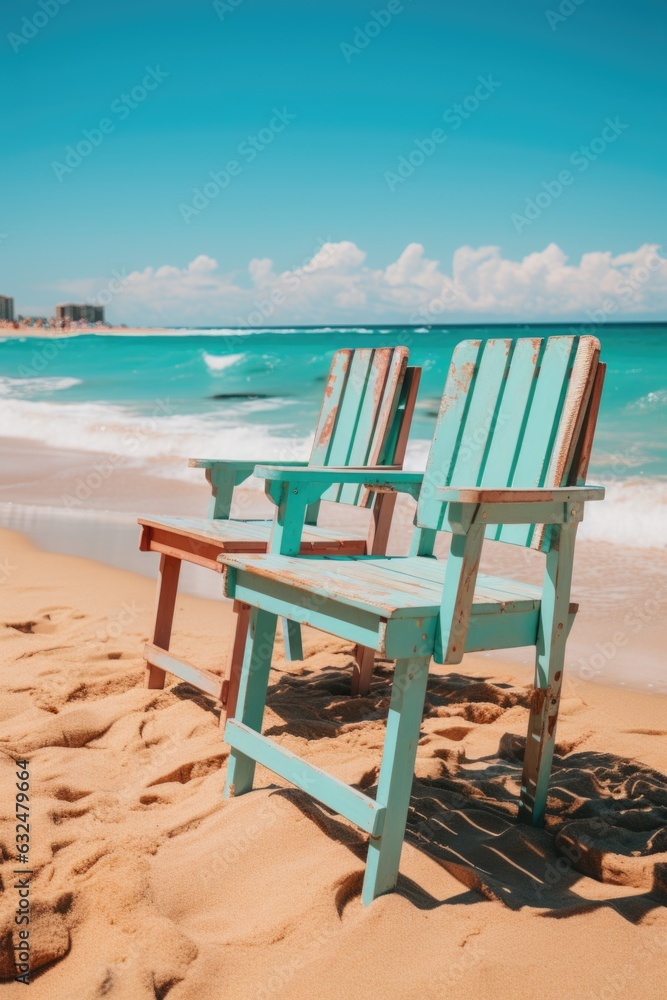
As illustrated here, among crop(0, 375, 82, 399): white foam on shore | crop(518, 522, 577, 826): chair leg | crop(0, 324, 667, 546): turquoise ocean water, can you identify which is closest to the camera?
crop(518, 522, 577, 826): chair leg

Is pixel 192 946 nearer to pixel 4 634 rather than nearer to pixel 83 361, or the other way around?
pixel 4 634

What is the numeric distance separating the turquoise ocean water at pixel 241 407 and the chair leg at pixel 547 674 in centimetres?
439

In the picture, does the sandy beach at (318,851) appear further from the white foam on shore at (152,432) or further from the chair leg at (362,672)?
the white foam on shore at (152,432)

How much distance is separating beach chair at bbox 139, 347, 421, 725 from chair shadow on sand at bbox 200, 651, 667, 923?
15.7 inches

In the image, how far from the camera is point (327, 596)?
2002 mm

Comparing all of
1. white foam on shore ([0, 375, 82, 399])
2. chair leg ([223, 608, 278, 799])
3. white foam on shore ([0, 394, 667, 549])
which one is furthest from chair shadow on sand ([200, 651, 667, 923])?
white foam on shore ([0, 375, 82, 399])

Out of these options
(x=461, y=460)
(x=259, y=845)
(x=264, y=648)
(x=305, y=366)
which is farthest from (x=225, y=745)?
(x=305, y=366)

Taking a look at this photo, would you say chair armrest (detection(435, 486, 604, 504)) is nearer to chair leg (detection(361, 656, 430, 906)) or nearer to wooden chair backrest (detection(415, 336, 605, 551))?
wooden chair backrest (detection(415, 336, 605, 551))

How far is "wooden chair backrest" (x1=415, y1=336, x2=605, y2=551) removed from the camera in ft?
8.00

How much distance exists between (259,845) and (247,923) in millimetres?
270

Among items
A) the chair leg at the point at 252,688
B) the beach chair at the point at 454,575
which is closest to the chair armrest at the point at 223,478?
the beach chair at the point at 454,575

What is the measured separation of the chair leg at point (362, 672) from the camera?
335 centimetres

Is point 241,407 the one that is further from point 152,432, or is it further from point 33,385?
point 33,385

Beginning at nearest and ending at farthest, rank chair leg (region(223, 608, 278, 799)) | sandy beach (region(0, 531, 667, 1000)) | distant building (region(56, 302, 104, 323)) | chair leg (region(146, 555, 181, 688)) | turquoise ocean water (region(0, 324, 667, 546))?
1. sandy beach (region(0, 531, 667, 1000))
2. chair leg (region(223, 608, 278, 799))
3. chair leg (region(146, 555, 181, 688))
4. turquoise ocean water (region(0, 324, 667, 546))
5. distant building (region(56, 302, 104, 323))
